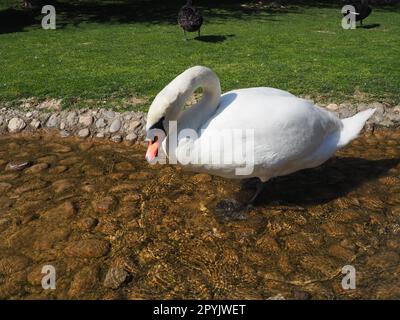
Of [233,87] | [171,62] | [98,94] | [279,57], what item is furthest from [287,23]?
[98,94]

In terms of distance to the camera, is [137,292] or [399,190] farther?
[399,190]

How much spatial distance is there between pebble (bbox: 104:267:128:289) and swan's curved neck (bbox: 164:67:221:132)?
1464 millimetres

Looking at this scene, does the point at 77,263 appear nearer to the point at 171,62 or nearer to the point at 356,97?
the point at 356,97

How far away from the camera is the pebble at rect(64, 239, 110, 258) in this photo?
423cm

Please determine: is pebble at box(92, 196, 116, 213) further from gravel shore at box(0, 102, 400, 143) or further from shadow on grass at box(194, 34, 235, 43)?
shadow on grass at box(194, 34, 235, 43)

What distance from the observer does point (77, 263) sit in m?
4.13

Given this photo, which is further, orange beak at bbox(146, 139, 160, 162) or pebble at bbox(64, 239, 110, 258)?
pebble at bbox(64, 239, 110, 258)

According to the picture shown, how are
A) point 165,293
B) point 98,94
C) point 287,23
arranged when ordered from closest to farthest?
point 165,293, point 98,94, point 287,23

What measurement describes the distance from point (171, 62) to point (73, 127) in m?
3.67

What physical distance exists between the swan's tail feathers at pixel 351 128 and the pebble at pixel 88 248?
2818mm

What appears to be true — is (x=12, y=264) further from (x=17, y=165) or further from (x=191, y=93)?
(x=191, y=93)

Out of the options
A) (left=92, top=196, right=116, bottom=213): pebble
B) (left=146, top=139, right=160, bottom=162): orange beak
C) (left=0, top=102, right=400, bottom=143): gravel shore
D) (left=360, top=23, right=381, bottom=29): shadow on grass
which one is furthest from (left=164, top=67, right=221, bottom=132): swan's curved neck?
(left=360, top=23, right=381, bottom=29): shadow on grass

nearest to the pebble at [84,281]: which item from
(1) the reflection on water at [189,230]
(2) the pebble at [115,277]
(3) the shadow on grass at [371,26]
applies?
(1) the reflection on water at [189,230]

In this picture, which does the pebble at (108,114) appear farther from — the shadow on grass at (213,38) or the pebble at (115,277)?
the shadow on grass at (213,38)
